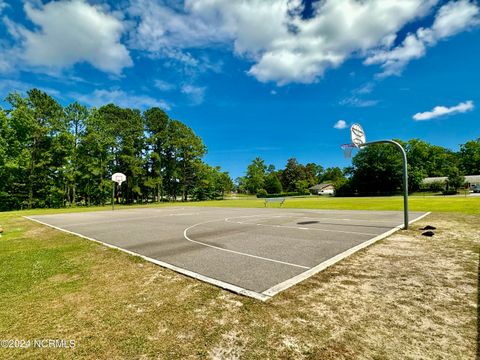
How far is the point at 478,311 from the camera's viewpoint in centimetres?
317

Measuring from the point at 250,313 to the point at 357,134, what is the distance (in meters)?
10.7

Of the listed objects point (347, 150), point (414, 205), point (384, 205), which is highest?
point (347, 150)

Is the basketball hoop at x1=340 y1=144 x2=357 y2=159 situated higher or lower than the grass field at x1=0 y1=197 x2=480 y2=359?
higher

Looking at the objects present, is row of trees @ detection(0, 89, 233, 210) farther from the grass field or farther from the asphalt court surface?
the grass field

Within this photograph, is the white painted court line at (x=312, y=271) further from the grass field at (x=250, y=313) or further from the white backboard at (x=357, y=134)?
the white backboard at (x=357, y=134)

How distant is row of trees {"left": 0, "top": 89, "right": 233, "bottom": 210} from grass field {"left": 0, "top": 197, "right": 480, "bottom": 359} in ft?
122

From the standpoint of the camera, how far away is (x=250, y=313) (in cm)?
330

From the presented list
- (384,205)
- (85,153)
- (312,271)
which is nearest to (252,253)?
(312,271)

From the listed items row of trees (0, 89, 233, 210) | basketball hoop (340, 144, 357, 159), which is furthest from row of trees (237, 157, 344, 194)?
basketball hoop (340, 144, 357, 159)

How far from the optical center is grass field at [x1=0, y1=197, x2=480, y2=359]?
101 inches

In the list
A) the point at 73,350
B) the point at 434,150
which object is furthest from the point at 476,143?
the point at 73,350

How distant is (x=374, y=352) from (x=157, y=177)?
48910mm

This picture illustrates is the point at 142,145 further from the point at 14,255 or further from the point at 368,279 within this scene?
the point at 368,279

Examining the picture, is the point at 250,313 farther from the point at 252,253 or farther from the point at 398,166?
the point at 398,166
